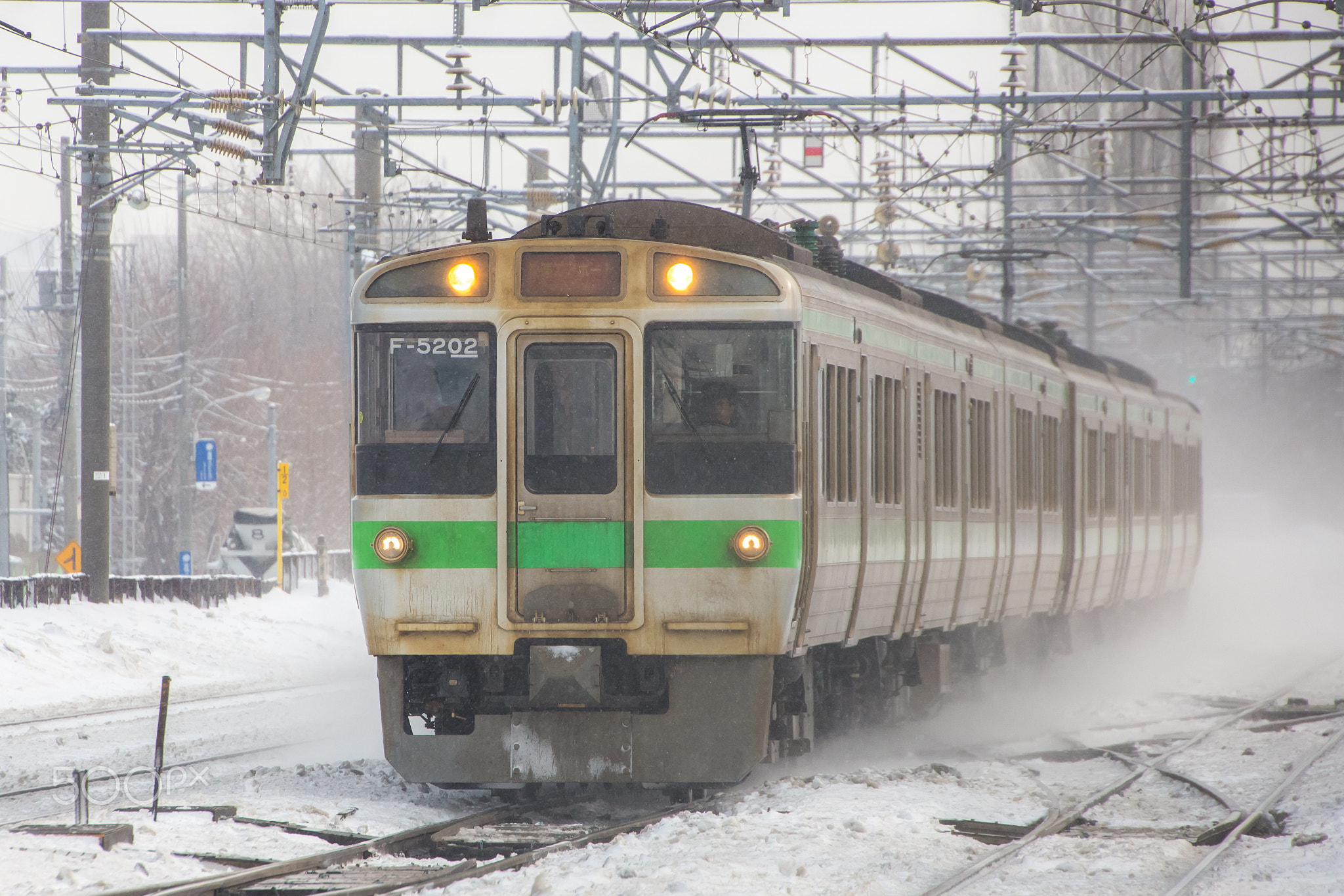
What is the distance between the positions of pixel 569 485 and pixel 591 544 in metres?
0.31

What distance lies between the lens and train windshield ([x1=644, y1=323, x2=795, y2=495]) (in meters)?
9.12

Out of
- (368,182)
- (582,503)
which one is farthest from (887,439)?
(368,182)

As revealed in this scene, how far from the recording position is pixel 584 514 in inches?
359

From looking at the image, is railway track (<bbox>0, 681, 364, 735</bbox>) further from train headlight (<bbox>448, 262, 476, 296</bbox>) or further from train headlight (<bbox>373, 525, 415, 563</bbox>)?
train headlight (<bbox>448, 262, 476, 296</bbox>)

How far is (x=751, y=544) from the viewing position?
909cm

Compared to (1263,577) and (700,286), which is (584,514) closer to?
A: (700,286)

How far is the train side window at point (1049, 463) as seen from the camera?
51.2ft

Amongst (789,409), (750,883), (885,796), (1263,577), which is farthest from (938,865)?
(1263,577)

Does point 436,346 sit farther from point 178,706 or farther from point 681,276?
point 178,706

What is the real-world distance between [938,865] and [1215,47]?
1290cm

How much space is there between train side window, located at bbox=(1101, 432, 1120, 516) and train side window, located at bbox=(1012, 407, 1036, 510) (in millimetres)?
3055

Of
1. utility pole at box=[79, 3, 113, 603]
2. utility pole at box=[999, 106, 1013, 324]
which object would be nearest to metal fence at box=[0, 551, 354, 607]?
utility pole at box=[79, 3, 113, 603]

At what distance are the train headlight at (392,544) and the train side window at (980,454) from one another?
513 cm

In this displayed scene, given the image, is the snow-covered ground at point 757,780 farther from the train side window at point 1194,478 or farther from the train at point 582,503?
the train side window at point 1194,478
